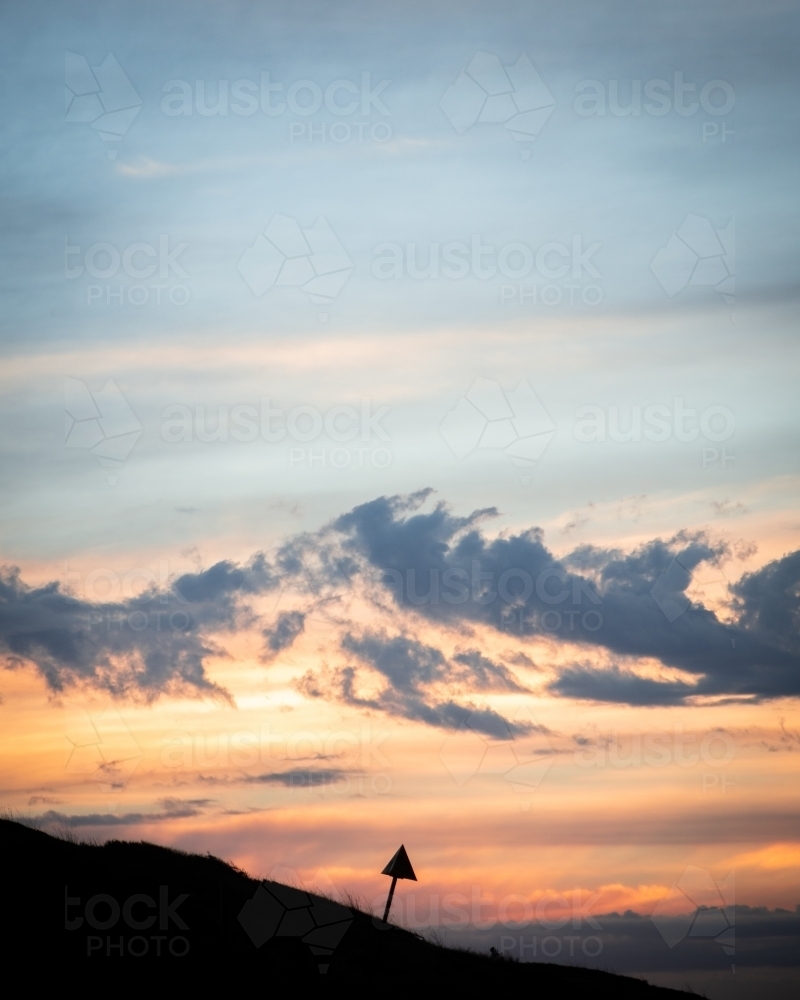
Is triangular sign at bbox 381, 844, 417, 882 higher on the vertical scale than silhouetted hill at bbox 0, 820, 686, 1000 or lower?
higher

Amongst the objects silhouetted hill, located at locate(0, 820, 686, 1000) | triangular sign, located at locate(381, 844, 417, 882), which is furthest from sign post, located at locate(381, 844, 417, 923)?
silhouetted hill, located at locate(0, 820, 686, 1000)

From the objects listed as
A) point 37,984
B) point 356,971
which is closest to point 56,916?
point 37,984

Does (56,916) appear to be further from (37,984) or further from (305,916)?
(305,916)

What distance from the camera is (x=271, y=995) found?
2608 cm

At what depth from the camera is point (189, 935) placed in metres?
27.3

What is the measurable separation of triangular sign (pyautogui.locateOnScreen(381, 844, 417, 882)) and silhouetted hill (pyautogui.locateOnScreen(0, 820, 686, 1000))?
270 cm

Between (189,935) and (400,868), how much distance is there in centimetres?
604

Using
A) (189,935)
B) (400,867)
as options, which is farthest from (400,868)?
(189,935)

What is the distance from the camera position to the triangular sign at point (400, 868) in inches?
1139

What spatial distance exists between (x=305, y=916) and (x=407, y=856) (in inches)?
167

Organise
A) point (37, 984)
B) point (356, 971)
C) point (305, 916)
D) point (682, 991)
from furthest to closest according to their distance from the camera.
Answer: point (682, 991)
point (305, 916)
point (356, 971)
point (37, 984)

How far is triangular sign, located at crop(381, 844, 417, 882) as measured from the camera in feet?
94.9

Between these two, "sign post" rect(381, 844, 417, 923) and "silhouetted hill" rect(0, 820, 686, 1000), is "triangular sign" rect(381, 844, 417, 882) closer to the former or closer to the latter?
"sign post" rect(381, 844, 417, 923)

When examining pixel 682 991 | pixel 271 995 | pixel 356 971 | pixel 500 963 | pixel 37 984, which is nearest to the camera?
pixel 37 984
